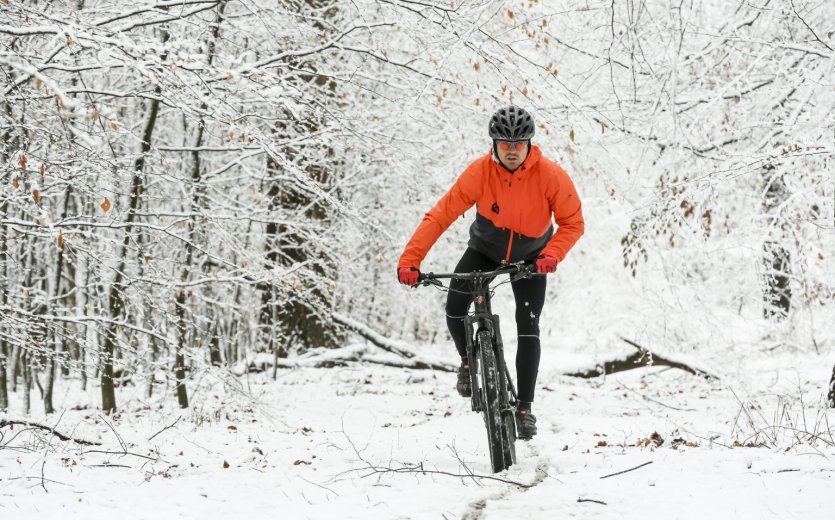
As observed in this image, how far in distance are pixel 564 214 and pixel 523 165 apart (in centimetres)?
40

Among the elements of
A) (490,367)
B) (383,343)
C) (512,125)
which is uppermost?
(512,125)

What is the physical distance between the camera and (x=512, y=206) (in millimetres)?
4332

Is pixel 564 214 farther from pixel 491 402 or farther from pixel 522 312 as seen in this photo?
pixel 491 402

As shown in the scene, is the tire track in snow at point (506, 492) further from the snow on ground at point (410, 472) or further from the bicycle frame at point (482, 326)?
the bicycle frame at point (482, 326)

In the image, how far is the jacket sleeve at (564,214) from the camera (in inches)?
166

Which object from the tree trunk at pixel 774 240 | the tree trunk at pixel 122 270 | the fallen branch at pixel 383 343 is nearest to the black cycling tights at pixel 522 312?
the tree trunk at pixel 122 270

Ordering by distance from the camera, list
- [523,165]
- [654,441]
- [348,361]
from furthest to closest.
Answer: [348,361] < [654,441] < [523,165]

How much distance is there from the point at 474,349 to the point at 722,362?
21.7 feet

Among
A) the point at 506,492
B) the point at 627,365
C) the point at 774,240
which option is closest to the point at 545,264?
the point at 506,492

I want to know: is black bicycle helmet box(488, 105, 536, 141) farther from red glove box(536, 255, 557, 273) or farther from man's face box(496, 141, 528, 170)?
red glove box(536, 255, 557, 273)

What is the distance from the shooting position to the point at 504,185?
4301 mm

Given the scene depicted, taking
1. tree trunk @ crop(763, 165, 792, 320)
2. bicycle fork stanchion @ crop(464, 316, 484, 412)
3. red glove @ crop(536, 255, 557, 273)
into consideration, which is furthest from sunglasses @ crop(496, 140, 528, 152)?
tree trunk @ crop(763, 165, 792, 320)

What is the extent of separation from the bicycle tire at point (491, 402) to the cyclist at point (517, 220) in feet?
0.86

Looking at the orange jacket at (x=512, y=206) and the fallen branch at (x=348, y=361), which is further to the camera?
the fallen branch at (x=348, y=361)
